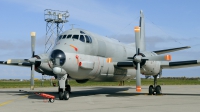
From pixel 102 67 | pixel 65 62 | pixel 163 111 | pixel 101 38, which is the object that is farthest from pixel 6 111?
pixel 101 38

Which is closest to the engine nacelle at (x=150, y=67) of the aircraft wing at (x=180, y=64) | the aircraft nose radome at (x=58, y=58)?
the aircraft wing at (x=180, y=64)

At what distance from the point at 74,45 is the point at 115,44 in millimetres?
6833

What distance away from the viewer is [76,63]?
59.7ft

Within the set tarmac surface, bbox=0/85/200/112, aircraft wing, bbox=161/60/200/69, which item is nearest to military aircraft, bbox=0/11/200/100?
aircraft wing, bbox=161/60/200/69

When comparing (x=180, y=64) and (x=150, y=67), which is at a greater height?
(x=180, y=64)

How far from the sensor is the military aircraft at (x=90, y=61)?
17.8 meters

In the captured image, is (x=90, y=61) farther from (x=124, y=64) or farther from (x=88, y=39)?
(x=124, y=64)

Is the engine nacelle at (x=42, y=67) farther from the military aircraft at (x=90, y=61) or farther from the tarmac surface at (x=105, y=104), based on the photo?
the tarmac surface at (x=105, y=104)

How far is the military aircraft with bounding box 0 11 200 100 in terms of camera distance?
1784cm

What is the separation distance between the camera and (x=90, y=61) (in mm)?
19562

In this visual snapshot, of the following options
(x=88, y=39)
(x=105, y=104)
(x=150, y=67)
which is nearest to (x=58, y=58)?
(x=88, y=39)

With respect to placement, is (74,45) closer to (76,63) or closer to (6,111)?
(76,63)

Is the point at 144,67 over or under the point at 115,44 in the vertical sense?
under

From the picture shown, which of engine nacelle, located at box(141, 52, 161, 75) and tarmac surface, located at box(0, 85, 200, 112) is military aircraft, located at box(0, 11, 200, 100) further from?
tarmac surface, located at box(0, 85, 200, 112)
